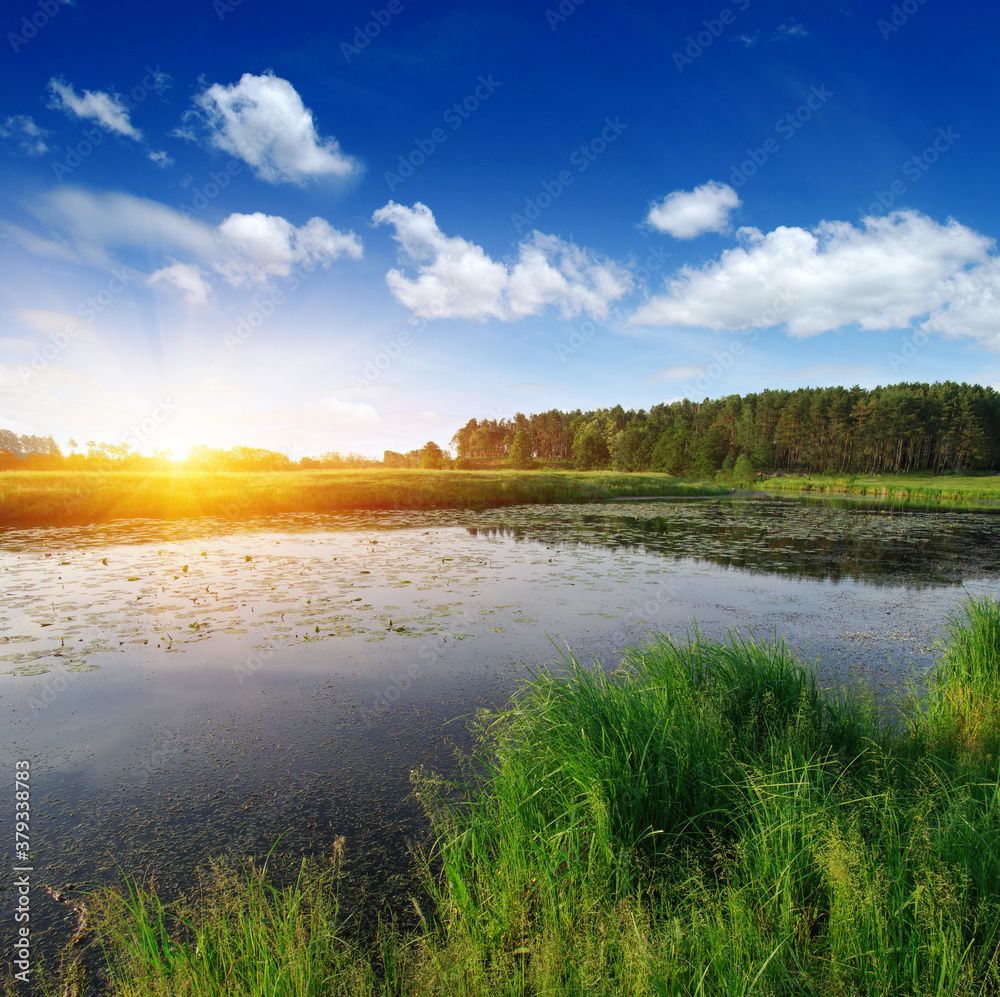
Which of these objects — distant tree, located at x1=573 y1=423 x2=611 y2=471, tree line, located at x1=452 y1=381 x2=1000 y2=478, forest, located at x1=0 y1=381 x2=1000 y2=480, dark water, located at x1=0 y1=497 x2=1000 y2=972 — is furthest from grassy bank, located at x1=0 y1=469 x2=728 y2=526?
distant tree, located at x1=573 y1=423 x2=611 y2=471

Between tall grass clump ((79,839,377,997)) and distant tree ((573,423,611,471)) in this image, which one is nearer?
tall grass clump ((79,839,377,997))

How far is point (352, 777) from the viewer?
5.02 m

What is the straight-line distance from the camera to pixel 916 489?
54.0 metres

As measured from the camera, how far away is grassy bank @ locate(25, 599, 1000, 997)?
2410 mm

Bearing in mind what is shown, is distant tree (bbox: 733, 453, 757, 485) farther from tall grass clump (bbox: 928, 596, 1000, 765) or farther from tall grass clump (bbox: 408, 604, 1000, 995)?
tall grass clump (bbox: 408, 604, 1000, 995)

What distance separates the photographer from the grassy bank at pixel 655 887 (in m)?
2.41

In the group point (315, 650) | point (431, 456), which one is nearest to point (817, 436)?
point (431, 456)

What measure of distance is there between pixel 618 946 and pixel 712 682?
306cm

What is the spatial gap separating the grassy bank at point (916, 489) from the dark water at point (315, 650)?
35.8m

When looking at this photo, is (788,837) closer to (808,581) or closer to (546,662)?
(546,662)

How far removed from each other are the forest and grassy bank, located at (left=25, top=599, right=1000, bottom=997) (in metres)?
60.4

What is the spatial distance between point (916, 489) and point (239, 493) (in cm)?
6457

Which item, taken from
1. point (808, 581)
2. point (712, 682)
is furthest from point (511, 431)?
point (712, 682)

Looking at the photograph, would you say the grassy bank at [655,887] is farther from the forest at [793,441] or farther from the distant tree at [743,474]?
the distant tree at [743,474]
